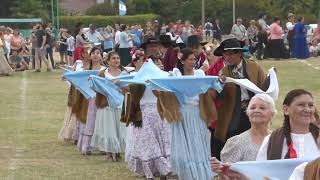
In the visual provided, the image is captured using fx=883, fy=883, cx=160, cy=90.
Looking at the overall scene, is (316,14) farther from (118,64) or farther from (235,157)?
(235,157)

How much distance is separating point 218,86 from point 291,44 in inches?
1017

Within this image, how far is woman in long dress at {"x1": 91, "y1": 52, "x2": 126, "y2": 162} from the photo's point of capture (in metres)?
12.3

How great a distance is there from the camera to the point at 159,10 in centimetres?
7431

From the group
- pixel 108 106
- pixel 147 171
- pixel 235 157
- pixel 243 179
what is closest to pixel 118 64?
pixel 108 106

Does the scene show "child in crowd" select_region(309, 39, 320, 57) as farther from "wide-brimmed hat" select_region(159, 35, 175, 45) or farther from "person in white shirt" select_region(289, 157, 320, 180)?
"person in white shirt" select_region(289, 157, 320, 180)

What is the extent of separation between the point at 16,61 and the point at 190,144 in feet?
76.5

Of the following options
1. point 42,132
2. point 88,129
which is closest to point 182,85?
point 88,129

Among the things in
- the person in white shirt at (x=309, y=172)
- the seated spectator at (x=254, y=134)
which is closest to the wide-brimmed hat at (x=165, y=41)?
the seated spectator at (x=254, y=134)

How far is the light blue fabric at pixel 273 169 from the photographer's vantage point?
5.11 metres

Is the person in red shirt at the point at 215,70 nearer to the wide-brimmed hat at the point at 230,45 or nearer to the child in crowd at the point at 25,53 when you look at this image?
the wide-brimmed hat at the point at 230,45

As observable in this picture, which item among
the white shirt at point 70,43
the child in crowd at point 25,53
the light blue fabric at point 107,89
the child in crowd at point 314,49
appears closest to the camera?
the light blue fabric at point 107,89

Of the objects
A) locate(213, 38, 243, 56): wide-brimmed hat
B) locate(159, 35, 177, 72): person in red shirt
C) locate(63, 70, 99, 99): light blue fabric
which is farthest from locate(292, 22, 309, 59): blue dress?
locate(213, 38, 243, 56): wide-brimmed hat

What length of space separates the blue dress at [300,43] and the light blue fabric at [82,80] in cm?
2116

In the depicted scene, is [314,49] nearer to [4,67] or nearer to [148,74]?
[4,67]
